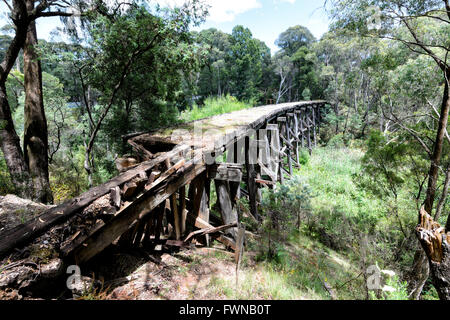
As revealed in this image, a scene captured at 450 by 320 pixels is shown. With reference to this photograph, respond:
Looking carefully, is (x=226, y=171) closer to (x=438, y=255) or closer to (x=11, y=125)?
(x=438, y=255)

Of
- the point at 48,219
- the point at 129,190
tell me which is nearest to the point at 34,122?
the point at 48,219

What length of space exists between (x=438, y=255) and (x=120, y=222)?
8.52ft

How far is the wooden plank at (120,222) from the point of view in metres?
1.47

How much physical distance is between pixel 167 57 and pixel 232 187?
3230mm

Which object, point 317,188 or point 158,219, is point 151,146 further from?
point 317,188

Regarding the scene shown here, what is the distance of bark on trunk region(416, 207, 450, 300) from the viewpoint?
5.07 feet

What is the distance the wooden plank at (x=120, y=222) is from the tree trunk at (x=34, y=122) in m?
3.80

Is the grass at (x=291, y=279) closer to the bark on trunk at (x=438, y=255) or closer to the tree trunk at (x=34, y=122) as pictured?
the bark on trunk at (x=438, y=255)

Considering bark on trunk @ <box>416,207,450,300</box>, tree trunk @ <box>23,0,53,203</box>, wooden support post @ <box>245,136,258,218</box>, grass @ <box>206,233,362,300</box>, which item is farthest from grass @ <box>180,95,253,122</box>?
bark on trunk @ <box>416,207,450,300</box>

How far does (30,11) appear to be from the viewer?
13.2 feet

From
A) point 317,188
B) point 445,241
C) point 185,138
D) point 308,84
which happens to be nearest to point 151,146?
point 185,138

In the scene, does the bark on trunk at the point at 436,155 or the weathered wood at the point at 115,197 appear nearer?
the weathered wood at the point at 115,197

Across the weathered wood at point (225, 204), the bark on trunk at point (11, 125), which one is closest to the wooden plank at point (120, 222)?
the weathered wood at point (225, 204)
